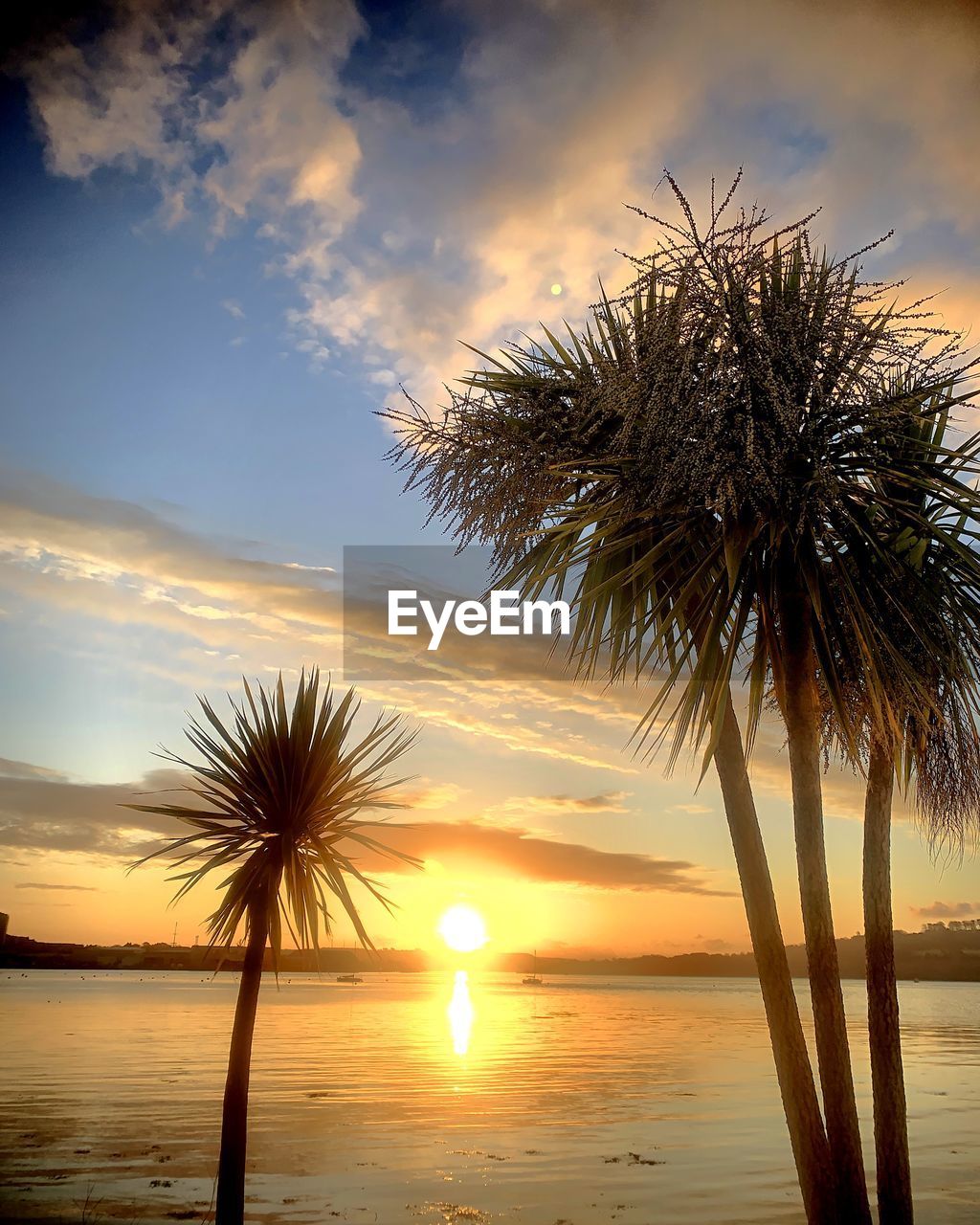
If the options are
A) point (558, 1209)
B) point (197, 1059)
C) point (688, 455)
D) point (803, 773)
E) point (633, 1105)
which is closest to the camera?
point (688, 455)

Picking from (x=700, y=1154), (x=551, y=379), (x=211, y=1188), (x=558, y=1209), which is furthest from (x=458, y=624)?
(x=700, y=1154)

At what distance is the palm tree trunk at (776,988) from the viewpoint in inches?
199

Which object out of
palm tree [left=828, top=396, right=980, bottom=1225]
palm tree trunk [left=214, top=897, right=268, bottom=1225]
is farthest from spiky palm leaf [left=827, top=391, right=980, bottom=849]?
palm tree trunk [left=214, top=897, right=268, bottom=1225]

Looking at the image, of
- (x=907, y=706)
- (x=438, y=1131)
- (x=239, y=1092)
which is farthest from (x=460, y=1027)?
(x=907, y=706)

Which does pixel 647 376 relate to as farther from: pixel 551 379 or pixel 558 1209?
pixel 558 1209

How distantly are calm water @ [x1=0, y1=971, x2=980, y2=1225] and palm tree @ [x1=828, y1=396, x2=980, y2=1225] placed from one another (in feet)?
14.6

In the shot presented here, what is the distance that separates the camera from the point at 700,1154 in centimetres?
1409

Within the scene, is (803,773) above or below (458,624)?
below

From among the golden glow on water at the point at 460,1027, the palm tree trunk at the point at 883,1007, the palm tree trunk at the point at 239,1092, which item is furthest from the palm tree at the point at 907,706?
the golden glow on water at the point at 460,1027

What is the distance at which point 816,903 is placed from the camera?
5.25 m

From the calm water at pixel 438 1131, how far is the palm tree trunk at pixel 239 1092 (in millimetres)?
2069

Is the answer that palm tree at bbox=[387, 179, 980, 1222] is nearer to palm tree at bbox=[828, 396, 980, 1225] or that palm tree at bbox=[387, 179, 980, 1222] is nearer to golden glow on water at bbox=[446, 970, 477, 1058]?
palm tree at bbox=[828, 396, 980, 1225]

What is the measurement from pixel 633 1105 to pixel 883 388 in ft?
61.1

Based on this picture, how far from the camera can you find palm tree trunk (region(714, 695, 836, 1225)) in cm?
505
